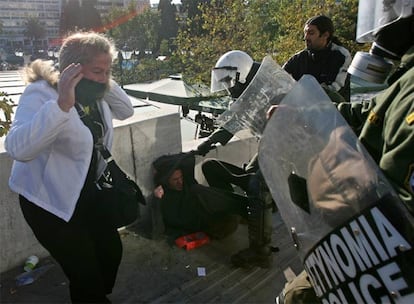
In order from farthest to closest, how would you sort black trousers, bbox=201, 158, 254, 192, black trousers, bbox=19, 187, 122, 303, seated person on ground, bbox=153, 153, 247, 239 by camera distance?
black trousers, bbox=201, 158, 254, 192 → seated person on ground, bbox=153, 153, 247, 239 → black trousers, bbox=19, 187, 122, 303

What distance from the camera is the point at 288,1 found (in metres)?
11.0

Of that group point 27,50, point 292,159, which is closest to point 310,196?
point 292,159

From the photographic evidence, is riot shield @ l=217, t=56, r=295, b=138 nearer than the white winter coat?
Yes

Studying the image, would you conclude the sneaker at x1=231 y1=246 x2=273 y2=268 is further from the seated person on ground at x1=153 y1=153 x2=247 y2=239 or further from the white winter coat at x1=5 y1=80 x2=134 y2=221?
the white winter coat at x1=5 y1=80 x2=134 y2=221

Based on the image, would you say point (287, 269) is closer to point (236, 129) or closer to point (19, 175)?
point (236, 129)

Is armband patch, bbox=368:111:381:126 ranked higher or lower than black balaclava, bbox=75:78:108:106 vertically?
higher

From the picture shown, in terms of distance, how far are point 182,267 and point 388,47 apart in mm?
2350

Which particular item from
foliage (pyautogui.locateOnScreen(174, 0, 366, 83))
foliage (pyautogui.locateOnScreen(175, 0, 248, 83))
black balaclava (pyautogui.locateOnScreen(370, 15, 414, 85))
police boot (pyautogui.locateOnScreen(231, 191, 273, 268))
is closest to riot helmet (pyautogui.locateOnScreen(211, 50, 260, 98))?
police boot (pyautogui.locateOnScreen(231, 191, 273, 268))

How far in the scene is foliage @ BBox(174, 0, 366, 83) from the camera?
10.3m

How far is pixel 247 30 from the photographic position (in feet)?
39.4

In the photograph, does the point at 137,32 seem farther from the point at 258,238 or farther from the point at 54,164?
the point at 54,164

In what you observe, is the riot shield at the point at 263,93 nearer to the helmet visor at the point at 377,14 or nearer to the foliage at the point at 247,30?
the helmet visor at the point at 377,14

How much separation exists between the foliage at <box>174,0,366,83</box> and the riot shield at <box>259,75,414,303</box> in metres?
8.81

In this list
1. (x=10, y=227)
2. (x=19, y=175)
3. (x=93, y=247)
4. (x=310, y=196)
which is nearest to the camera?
(x=310, y=196)
